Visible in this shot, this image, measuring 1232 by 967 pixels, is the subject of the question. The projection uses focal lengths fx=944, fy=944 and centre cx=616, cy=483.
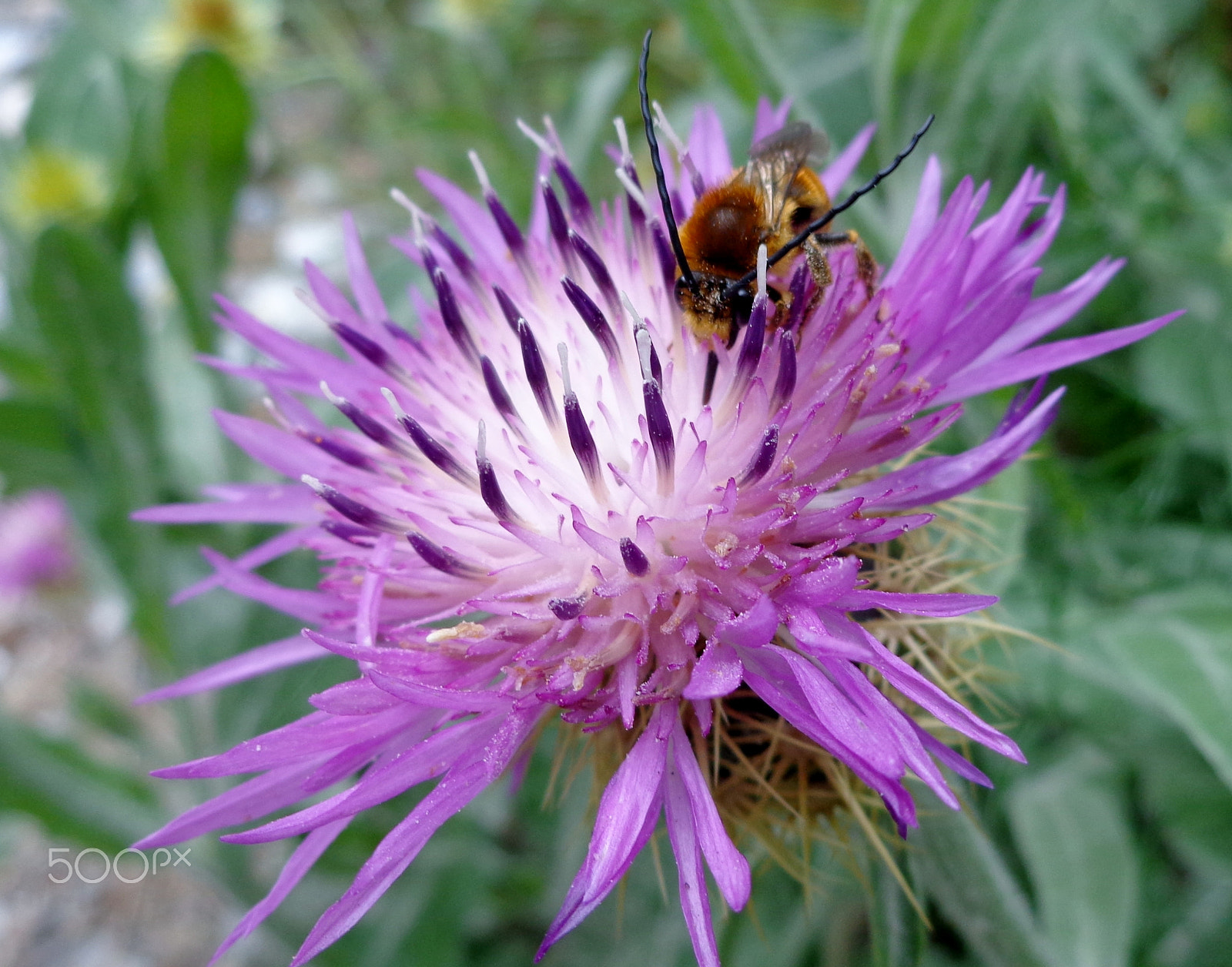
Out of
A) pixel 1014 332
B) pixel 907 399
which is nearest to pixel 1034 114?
pixel 1014 332

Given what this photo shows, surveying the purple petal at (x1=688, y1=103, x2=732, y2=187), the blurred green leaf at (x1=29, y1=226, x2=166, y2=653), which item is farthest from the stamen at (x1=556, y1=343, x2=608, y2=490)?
the blurred green leaf at (x1=29, y1=226, x2=166, y2=653)

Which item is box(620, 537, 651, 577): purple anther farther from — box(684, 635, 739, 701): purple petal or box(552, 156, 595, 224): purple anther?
box(552, 156, 595, 224): purple anther

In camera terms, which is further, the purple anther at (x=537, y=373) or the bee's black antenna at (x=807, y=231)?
the purple anther at (x=537, y=373)

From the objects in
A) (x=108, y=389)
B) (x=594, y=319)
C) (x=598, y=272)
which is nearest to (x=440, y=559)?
(x=594, y=319)

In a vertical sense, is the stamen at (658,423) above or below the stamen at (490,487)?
above

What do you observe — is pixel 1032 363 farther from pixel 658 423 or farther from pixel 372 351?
pixel 372 351

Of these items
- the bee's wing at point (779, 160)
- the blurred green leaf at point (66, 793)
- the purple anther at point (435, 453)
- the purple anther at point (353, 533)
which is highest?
the bee's wing at point (779, 160)

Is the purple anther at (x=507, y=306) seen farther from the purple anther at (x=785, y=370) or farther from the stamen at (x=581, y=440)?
the purple anther at (x=785, y=370)

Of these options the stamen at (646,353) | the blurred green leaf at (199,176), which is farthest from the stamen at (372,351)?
the blurred green leaf at (199,176)
